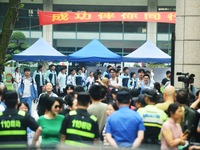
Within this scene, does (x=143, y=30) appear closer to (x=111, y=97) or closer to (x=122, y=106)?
(x=111, y=97)

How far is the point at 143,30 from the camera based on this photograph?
44219 millimetres

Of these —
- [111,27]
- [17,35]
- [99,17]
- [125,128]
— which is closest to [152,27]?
[111,27]

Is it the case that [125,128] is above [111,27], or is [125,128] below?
below

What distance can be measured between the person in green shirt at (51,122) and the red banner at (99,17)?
26241mm

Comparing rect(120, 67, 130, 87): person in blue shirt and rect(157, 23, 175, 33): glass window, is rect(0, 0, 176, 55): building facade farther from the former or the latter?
rect(120, 67, 130, 87): person in blue shirt

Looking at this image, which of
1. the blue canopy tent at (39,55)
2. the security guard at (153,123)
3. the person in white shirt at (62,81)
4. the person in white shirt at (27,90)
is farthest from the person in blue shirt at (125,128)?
the blue canopy tent at (39,55)

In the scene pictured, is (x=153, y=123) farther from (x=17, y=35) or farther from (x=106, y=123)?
(x=17, y=35)

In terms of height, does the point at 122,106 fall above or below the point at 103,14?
below

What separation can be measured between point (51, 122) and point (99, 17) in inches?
1085

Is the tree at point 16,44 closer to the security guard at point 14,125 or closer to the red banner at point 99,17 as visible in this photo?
the red banner at point 99,17

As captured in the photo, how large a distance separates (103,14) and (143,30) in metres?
10.1

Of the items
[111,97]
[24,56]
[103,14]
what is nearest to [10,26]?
[111,97]

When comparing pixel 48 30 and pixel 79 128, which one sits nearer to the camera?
pixel 79 128

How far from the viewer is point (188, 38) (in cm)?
1453
